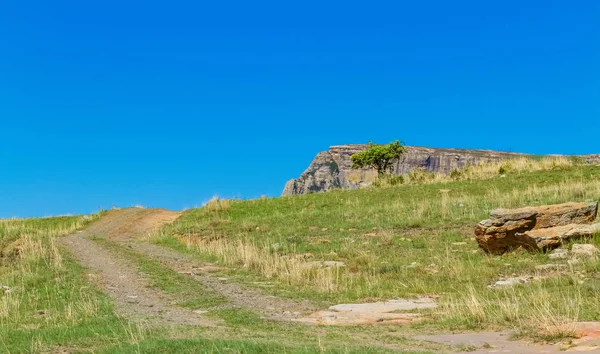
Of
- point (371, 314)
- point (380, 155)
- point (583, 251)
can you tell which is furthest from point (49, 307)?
point (380, 155)

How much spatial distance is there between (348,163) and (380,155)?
9330cm

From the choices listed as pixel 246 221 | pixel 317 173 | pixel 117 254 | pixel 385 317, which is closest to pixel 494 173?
pixel 246 221

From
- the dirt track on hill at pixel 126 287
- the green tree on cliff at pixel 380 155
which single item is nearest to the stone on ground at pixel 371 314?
the dirt track on hill at pixel 126 287

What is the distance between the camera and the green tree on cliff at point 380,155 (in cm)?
5866

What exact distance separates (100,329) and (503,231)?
9.93m

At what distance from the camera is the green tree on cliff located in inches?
2309

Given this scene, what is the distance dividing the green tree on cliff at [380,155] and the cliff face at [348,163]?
37717 millimetres

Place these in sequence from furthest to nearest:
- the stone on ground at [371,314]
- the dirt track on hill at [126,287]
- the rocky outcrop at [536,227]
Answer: the rocky outcrop at [536,227] → the dirt track on hill at [126,287] → the stone on ground at [371,314]

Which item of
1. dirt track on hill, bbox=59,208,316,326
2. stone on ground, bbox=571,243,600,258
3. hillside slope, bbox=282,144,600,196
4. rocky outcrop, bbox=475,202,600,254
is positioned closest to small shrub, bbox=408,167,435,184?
dirt track on hill, bbox=59,208,316,326

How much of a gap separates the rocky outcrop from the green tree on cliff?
42.0m

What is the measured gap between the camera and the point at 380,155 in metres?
59.4

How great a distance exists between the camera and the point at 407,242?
17141mm

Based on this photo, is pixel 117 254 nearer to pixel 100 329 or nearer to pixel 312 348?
pixel 100 329

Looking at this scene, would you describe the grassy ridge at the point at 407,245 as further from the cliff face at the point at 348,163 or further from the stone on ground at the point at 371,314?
the cliff face at the point at 348,163
